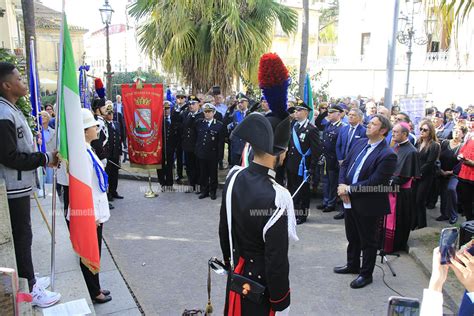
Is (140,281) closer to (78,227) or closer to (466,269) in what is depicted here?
(78,227)

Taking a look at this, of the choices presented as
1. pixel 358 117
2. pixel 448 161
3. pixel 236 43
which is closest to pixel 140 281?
pixel 358 117

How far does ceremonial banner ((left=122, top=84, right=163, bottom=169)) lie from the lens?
8391mm

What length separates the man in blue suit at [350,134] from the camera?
6.80 meters

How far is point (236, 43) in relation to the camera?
10680 mm

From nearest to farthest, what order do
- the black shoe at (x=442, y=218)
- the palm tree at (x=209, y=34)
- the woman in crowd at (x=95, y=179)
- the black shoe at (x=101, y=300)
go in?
the woman in crowd at (x=95, y=179)
the black shoe at (x=101, y=300)
the black shoe at (x=442, y=218)
the palm tree at (x=209, y=34)

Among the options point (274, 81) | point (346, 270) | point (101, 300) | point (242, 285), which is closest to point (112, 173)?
point (101, 300)

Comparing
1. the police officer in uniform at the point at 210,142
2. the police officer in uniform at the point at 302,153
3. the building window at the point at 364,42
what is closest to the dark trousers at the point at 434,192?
the police officer in uniform at the point at 302,153

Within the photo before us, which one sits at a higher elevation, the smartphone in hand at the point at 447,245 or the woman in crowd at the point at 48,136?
the smartphone in hand at the point at 447,245

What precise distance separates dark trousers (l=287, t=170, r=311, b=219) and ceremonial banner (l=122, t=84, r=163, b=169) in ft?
10.5

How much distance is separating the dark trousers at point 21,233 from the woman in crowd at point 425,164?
18.6 ft

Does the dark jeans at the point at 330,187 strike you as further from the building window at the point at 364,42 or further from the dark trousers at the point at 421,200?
the building window at the point at 364,42

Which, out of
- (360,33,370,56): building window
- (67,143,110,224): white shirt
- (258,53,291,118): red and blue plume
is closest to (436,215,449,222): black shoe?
(258,53,291,118): red and blue plume

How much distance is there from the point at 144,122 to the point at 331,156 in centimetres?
403

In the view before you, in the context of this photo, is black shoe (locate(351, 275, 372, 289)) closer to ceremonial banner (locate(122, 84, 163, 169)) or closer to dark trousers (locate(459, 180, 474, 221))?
dark trousers (locate(459, 180, 474, 221))
